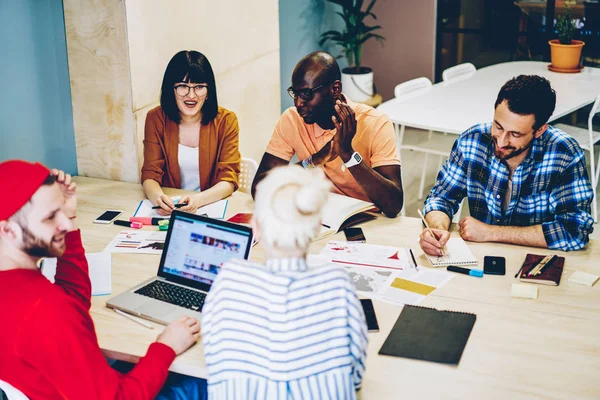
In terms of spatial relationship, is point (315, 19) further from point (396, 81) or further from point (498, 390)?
point (498, 390)

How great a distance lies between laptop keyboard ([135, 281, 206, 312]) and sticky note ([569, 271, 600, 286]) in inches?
44.2

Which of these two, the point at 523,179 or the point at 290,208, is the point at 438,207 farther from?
the point at 290,208

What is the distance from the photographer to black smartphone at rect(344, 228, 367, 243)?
2.47 m

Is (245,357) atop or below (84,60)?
below

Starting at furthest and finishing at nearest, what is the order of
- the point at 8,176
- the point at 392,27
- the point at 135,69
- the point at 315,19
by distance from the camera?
1. the point at 392,27
2. the point at 315,19
3. the point at 135,69
4. the point at 8,176

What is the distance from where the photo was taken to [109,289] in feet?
7.10

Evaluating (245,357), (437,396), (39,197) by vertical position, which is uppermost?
(39,197)

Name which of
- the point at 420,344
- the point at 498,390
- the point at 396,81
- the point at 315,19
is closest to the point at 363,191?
Answer: the point at 420,344

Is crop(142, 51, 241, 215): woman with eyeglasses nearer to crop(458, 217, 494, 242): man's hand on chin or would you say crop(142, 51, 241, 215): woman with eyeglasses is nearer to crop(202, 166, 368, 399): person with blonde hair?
crop(458, 217, 494, 242): man's hand on chin

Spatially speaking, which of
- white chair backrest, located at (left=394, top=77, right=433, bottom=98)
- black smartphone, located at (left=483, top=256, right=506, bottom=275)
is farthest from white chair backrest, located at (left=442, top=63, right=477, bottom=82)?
black smartphone, located at (left=483, top=256, right=506, bottom=275)

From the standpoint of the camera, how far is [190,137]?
10.2 ft

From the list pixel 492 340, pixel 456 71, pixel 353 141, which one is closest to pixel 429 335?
pixel 492 340

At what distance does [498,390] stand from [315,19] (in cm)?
475

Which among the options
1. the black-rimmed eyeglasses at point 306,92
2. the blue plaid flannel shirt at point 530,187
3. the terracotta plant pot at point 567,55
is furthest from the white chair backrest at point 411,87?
the blue plaid flannel shirt at point 530,187
